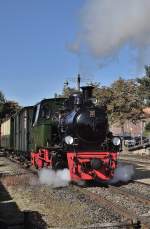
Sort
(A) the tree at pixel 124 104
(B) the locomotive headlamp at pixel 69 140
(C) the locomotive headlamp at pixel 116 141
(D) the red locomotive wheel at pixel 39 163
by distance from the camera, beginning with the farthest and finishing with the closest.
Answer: (A) the tree at pixel 124 104, (D) the red locomotive wheel at pixel 39 163, (C) the locomotive headlamp at pixel 116 141, (B) the locomotive headlamp at pixel 69 140

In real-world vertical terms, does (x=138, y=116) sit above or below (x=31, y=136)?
above

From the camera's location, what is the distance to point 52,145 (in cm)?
1716

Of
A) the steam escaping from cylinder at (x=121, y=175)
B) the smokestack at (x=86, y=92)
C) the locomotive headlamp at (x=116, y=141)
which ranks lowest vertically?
the steam escaping from cylinder at (x=121, y=175)

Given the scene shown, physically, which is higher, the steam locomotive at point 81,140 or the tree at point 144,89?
the tree at point 144,89

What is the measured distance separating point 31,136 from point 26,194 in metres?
6.81

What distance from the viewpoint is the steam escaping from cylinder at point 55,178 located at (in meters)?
16.3

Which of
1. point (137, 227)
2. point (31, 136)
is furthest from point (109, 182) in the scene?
point (137, 227)

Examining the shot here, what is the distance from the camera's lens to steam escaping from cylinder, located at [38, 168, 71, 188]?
53.6 feet

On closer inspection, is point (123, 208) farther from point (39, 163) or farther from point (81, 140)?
point (39, 163)

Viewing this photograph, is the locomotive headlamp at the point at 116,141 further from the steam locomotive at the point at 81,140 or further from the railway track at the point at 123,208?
the railway track at the point at 123,208

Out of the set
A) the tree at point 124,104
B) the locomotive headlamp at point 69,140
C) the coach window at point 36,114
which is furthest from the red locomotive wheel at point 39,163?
the tree at point 124,104

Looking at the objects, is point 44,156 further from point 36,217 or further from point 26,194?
point 36,217

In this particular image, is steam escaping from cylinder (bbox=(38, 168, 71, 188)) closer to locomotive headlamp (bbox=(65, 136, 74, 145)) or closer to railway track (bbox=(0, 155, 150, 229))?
railway track (bbox=(0, 155, 150, 229))

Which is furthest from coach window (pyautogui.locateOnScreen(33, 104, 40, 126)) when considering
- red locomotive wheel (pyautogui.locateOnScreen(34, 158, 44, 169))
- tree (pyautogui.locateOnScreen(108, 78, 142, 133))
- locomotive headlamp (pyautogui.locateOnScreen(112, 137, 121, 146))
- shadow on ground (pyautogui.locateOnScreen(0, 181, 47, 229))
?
tree (pyautogui.locateOnScreen(108, 78, 142, 133))
